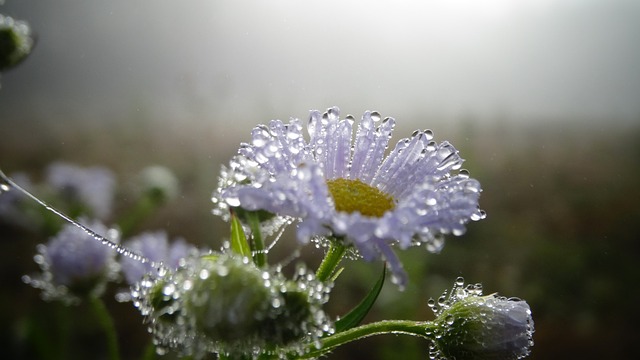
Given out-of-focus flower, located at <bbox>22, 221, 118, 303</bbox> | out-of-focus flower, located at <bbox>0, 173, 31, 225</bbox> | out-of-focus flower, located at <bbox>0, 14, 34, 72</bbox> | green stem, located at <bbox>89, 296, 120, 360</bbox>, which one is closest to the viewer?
out-of-focus flower, located at <bbox>0, 14, 34, 72</bbox>

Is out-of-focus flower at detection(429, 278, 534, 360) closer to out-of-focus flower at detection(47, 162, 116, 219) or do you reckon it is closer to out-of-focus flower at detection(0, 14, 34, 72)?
out-of-focus flower at detection(0, 14, 34, 72)

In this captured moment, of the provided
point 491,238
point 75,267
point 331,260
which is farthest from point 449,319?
point 491,238

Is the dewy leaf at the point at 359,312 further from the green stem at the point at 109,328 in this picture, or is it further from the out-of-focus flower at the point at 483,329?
the green stem at the point at 109,328

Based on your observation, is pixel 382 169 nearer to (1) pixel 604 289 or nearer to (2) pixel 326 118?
(2) pixel 326 118

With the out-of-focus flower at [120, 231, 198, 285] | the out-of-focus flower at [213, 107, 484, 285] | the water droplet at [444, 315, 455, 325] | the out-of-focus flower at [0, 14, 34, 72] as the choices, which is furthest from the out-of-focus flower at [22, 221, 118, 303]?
the water droplet at [444, 315, 455, 325]

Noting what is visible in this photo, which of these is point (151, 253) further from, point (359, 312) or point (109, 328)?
point (359, 312)
